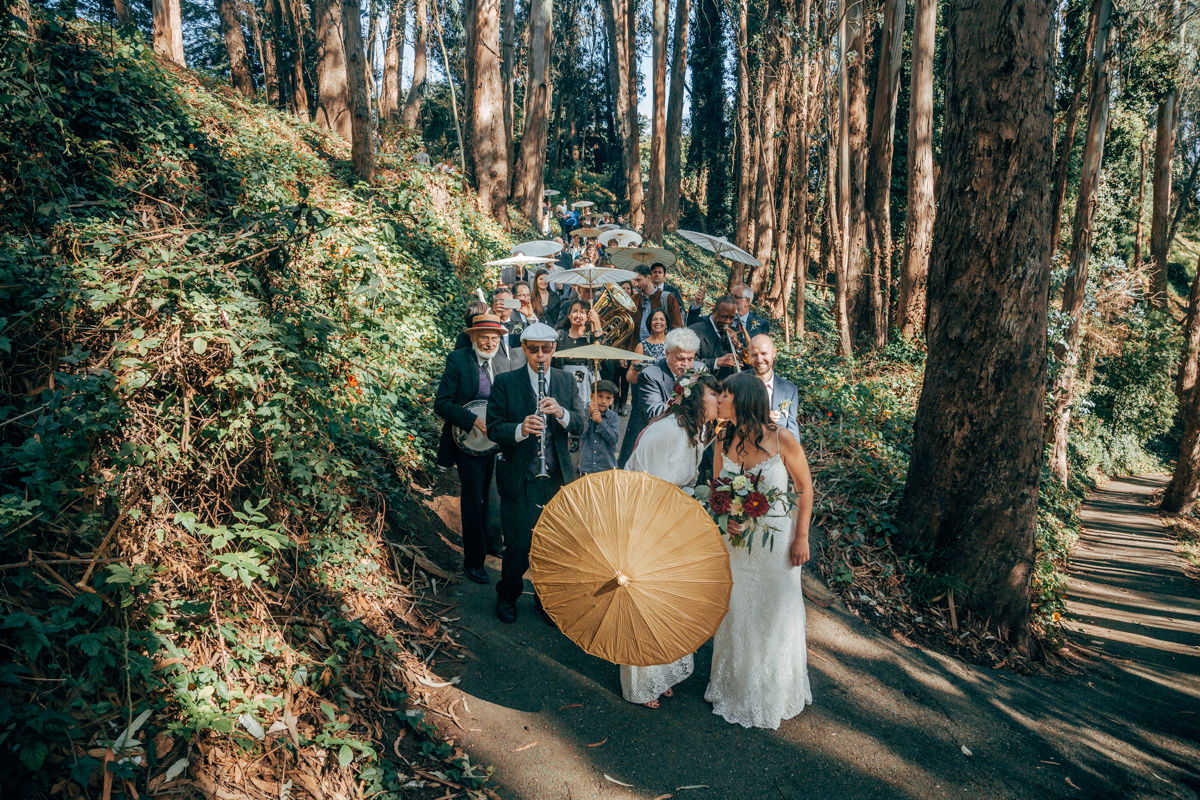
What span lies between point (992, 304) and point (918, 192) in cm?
914

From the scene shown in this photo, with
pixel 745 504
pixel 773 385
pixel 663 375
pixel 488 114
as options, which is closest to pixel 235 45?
pixel 488 114

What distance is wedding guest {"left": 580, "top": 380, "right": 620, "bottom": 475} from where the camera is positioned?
5.11 metres

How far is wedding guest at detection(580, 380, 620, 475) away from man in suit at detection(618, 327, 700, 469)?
33 cm

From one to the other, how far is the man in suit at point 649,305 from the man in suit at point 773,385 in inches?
124

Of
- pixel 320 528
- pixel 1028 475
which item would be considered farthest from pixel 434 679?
pixel 1028 475

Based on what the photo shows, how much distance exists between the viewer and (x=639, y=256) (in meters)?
10.1

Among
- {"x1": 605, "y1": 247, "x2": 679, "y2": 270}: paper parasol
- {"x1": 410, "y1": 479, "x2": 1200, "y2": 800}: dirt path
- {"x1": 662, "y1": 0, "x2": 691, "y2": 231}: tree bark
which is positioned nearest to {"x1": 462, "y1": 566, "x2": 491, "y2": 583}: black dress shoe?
{"x1": 410, "y1": 479, "x2": 1200, "y2": 800}: dirt path

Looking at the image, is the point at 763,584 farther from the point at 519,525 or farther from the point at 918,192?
the point at 918,192

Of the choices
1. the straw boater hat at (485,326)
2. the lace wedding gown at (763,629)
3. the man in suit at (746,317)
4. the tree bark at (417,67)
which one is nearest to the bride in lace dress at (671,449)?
the lace wedding gown at (763,629)

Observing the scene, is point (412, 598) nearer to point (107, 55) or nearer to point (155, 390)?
point (155, 390)

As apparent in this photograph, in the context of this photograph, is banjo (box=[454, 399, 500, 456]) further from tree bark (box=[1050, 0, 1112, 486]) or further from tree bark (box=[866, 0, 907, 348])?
tree bark (box=[866, 0, 907, 348])

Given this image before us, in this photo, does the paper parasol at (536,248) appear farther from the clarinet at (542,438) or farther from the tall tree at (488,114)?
the clarinet at (542,438)

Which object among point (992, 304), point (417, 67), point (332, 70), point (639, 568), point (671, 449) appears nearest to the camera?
point (639, 568)

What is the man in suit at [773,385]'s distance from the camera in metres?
5.09
